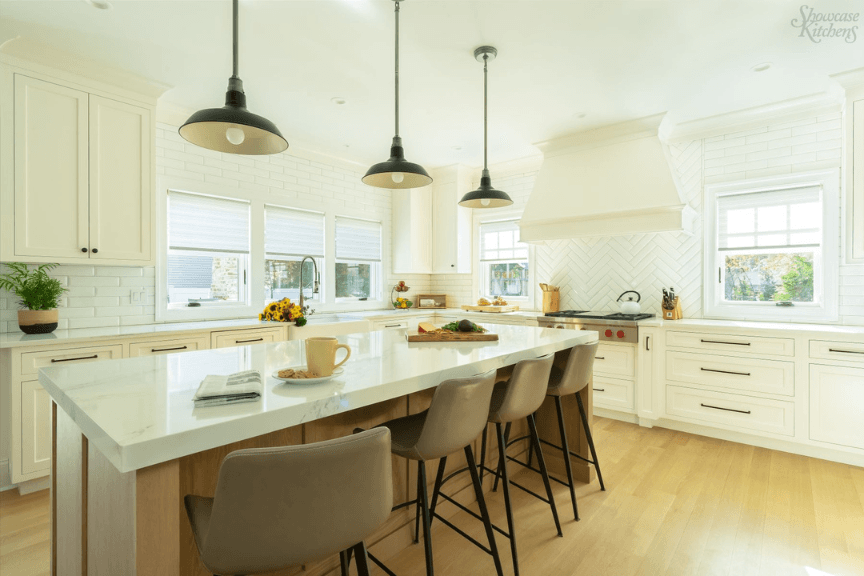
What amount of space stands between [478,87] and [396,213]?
260cm

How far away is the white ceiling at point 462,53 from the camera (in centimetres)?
238

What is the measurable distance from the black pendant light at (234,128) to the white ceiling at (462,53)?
3.23ft

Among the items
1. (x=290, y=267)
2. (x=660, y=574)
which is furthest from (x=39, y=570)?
(x=290, y=267)

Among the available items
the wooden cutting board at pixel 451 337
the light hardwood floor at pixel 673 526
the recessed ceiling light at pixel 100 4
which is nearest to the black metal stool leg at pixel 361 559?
the light hardwood floor at pixel 673 526

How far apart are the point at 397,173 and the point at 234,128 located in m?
0.89

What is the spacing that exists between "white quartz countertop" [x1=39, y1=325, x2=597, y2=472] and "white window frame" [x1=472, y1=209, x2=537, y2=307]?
310 cm

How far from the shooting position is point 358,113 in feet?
12.4

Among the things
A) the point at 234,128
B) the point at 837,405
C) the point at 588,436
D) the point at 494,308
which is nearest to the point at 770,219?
the point at 837,405

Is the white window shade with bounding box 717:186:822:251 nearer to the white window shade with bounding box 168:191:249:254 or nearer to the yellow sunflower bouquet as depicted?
the yellow sunflower bouquet

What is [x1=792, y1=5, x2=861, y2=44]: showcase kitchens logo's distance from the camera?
2.40 metres

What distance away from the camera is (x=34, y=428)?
2.68 m

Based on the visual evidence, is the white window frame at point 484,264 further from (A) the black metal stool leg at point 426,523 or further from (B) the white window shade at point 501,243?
(A) the black metal stool leg at point 426,523

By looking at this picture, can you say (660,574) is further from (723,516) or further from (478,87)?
(478,87)

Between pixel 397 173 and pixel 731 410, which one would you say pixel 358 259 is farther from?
pixel 731 410
